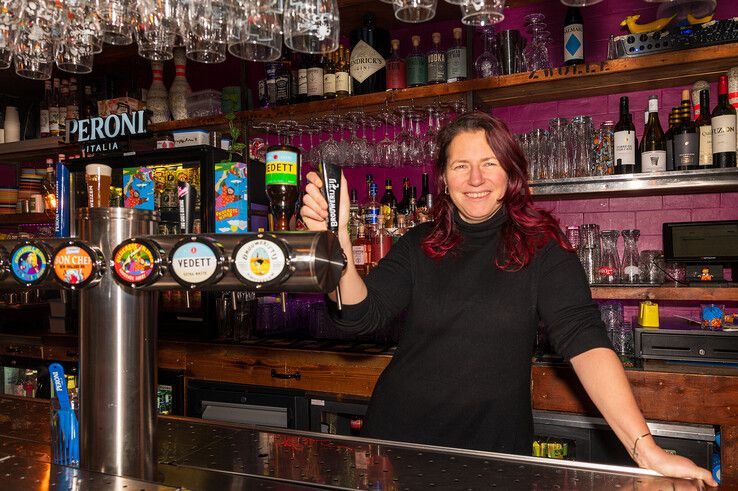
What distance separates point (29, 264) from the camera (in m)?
1.04

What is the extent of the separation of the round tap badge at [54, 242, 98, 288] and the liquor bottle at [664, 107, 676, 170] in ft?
8.03

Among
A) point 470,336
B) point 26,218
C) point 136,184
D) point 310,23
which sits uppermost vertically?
point 310,23

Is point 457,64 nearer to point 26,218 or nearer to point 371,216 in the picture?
point 371,216

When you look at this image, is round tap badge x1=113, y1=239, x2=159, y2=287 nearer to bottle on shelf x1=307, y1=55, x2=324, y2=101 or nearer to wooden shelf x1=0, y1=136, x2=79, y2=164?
bottle on shelf x1=307, y1=55, x2=324, y2=101

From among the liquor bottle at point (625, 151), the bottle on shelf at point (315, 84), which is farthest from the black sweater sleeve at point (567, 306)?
the bottle on shelf at point (315, 84)

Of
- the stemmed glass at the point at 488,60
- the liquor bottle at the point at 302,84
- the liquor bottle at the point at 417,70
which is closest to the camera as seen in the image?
the stemmed glass at the point at 488,60

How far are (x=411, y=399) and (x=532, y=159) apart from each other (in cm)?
166

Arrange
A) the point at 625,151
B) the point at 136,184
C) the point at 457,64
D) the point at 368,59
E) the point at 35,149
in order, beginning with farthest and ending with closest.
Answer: the point at 35,149, the point at 136,184, the point at 368,59, the point at 457,64, the point at 625,151

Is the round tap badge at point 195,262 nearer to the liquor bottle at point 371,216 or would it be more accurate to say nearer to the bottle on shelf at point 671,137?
the liquor bottle at point 371,216

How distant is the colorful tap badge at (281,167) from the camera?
109 cm

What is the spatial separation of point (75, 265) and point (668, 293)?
2.31m

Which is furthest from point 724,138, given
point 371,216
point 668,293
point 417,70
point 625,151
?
point 371,216

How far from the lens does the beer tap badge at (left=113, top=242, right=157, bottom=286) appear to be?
0.96 m

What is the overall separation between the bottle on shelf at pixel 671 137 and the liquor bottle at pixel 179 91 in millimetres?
2767
